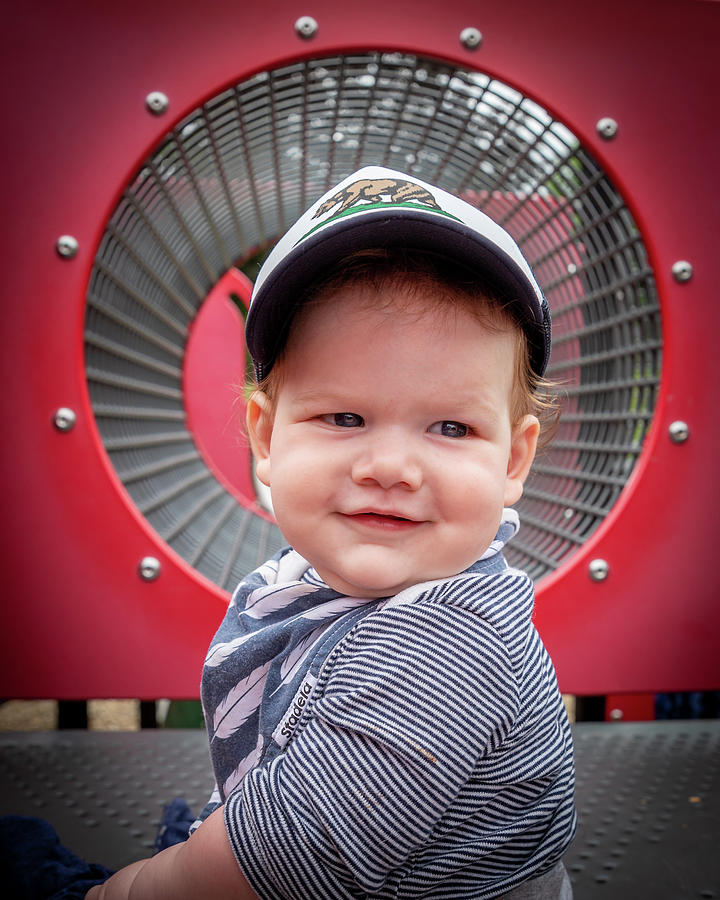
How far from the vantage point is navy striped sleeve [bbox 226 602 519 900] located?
54 centimetres

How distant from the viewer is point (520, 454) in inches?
27.5

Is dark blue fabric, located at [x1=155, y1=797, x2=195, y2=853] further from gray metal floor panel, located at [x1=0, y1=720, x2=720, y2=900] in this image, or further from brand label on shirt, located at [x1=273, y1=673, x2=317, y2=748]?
brand label on shirt, located at [x1=273, y1=673, x2=317, y2=748]

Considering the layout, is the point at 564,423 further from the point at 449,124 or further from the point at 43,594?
the point at 43,594

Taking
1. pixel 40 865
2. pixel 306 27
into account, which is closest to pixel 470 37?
pixel 306 27

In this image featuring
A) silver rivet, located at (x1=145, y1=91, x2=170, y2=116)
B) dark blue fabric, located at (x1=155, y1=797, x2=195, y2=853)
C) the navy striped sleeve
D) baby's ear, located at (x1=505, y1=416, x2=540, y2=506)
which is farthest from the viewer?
silver rivet, located at (x1=145, y1=91, x2=170, y2=116)

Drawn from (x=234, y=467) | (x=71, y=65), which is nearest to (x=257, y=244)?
(x=71, y=65)

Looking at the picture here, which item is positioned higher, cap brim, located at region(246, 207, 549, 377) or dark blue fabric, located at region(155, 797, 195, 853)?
cap brim, located at region(246, 207, 549, 377)

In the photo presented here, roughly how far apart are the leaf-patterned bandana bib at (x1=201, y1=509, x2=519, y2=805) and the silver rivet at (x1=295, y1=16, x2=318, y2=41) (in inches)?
28.0

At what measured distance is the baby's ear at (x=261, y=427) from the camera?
70cm

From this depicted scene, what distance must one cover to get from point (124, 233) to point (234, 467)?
1.33 metres

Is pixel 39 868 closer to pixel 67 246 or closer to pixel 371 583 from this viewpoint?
pixel 371 583

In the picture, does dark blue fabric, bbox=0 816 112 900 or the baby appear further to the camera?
dark blue fabric, bbox=0 816 112 900

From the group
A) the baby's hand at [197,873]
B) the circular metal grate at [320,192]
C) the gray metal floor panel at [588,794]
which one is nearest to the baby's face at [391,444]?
the baby's hand at [197,873]

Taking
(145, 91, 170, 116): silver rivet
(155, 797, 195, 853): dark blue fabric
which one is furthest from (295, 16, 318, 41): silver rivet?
(155, 797, 195, 853): dark blue fabric
